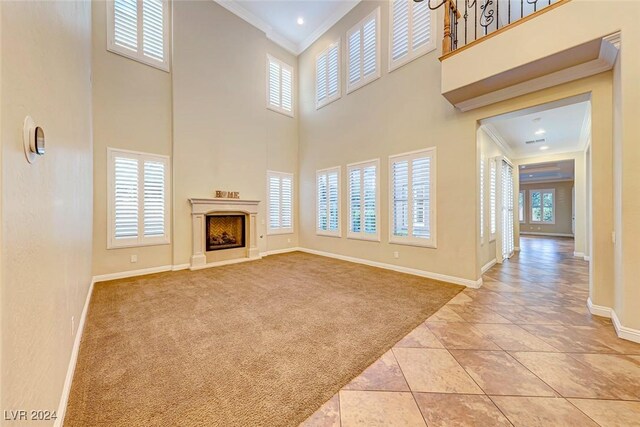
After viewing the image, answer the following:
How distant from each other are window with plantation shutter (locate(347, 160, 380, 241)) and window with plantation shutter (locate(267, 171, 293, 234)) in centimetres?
201

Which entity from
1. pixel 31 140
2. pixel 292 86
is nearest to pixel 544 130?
pixel 292 86

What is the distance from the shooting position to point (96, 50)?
167 inches

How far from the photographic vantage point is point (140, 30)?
15.5ft

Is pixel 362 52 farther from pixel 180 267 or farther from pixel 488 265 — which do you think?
pixel 180 267

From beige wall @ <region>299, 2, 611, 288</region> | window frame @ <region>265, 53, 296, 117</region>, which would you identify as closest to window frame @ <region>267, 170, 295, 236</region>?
beige wall @ <region>299, 2, 611, 288</region>

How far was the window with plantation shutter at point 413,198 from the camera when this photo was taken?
171 inches

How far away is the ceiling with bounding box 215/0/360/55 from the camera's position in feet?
Result: 18.8

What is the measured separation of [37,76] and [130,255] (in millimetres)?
4240

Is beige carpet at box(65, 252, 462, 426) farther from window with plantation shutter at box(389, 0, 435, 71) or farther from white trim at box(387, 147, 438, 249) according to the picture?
window with plantation shutter at box(389, 0, 435, 71)

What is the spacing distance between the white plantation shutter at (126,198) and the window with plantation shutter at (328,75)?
4.59 metres

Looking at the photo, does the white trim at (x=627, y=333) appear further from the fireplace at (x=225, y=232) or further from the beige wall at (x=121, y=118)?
the beige wall at (x=121, y=118)

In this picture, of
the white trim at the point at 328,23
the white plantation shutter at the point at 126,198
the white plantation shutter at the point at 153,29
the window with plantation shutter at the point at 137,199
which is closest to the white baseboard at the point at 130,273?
the window with plantation shutter at the point at 137,199

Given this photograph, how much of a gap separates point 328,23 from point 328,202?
15.1ft

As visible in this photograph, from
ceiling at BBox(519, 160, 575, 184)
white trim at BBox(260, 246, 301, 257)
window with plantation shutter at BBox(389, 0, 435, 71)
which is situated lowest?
white trim at BBox(260, 246, 301, 257)
